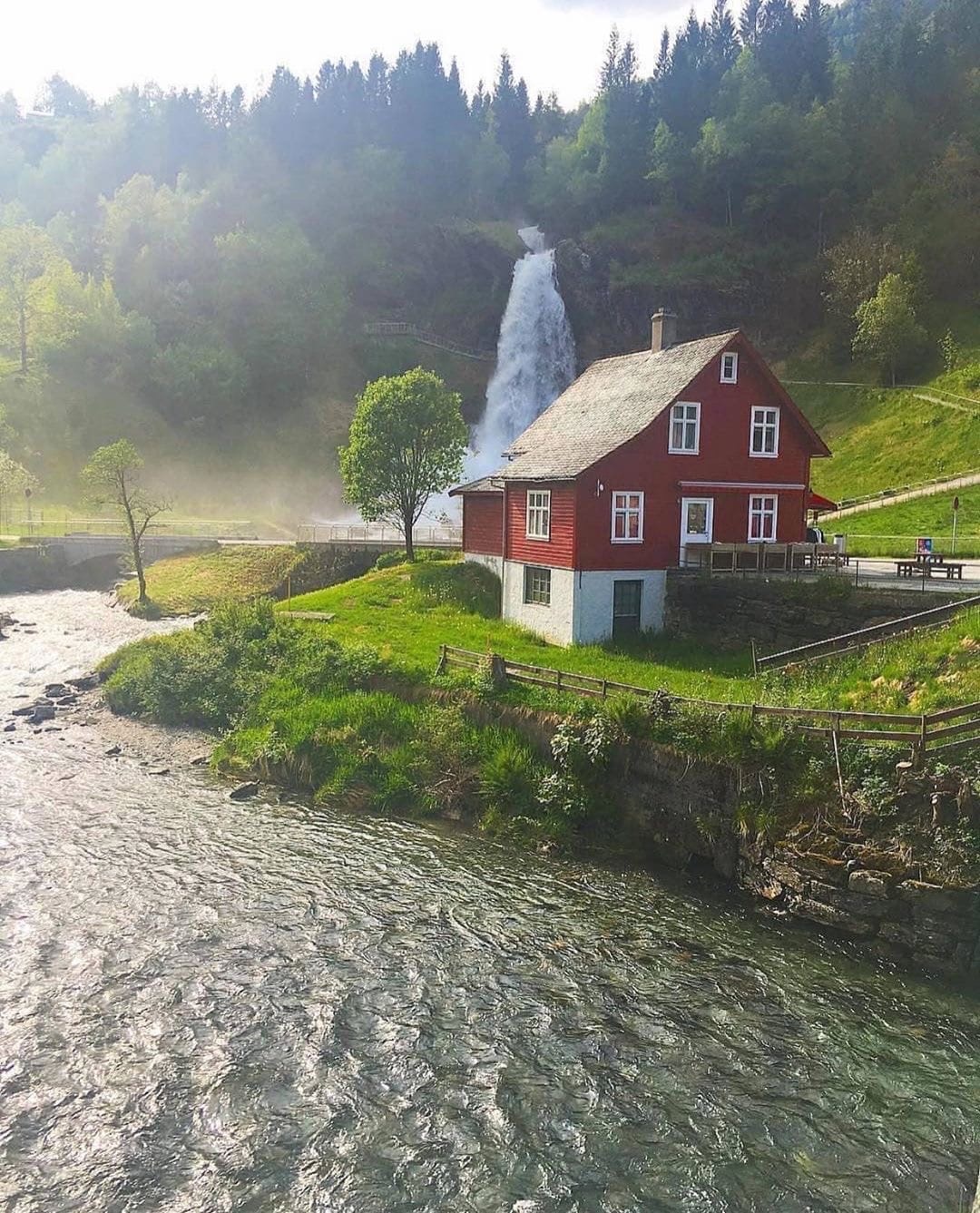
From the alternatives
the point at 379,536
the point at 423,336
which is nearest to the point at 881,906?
the point at 379,536

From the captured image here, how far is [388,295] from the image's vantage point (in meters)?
102

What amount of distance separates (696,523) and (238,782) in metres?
19.0

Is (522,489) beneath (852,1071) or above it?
above

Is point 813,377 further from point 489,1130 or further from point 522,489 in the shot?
point 489,1130

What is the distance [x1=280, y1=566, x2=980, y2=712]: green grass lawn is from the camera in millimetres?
21141

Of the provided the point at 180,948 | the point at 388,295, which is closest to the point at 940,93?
the point at 388,295

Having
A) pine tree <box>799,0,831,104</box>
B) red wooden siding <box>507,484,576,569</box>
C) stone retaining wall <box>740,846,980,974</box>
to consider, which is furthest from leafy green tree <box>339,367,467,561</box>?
pine tree <box>799,0,831,104</box>

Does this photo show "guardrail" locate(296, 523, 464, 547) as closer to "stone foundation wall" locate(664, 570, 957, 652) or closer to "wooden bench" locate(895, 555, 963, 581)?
"stone foundation wall" locate(664, 570, 957, 652)

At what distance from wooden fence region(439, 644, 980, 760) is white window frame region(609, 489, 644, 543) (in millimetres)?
8879

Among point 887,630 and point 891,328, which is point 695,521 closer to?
point 887,630

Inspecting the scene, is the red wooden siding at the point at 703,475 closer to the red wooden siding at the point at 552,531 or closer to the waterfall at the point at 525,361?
the red wooden siding at the point at 552,531

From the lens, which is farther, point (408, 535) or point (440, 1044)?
point (408, 535)

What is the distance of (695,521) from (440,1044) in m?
23.4

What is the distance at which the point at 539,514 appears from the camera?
1286 inches
